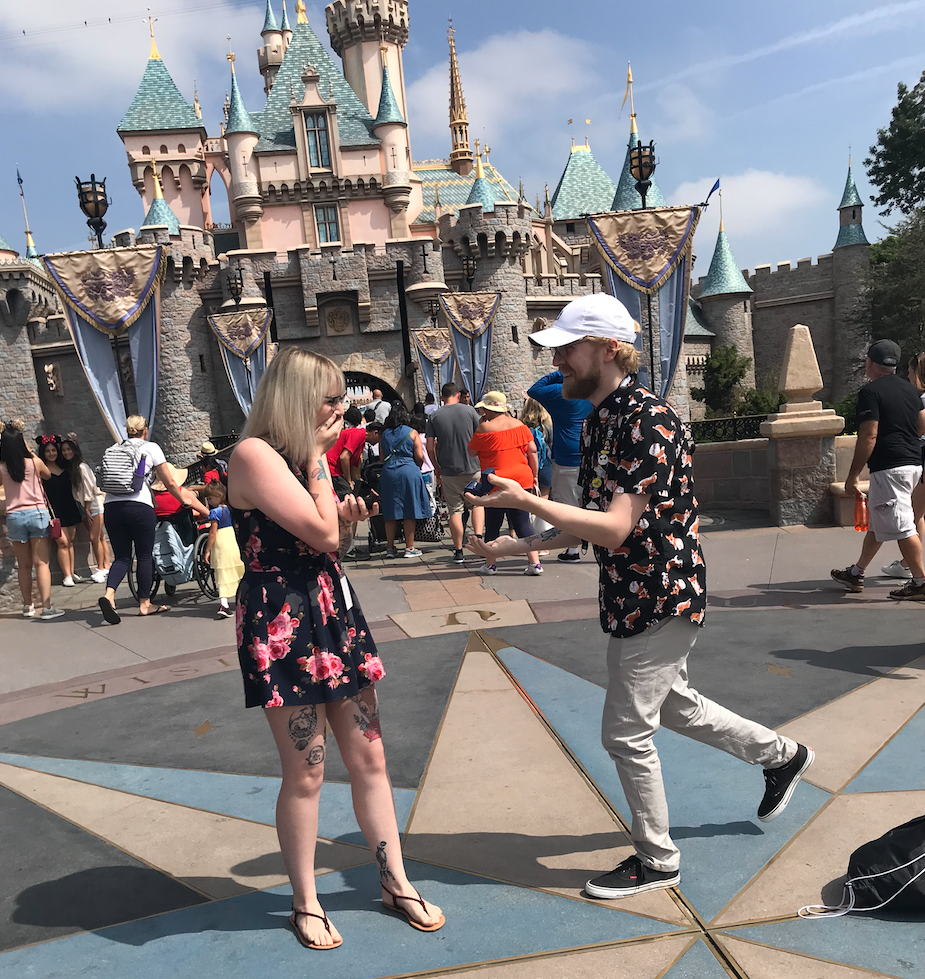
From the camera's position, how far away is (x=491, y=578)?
23.2 feet

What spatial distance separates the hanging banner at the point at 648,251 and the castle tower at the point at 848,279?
34.6 meters

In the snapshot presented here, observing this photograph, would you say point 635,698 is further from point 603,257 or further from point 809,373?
point 603,257

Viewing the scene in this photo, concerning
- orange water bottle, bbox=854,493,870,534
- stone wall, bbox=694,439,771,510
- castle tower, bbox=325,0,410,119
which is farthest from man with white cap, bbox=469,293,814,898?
castle tower, bbox=325,0,410,119

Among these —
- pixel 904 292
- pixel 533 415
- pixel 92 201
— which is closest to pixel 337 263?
pixel 92 201

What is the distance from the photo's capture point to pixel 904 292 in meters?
32.7

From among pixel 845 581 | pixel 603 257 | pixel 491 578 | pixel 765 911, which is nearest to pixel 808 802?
pixel 765 911

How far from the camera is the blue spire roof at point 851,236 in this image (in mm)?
40406

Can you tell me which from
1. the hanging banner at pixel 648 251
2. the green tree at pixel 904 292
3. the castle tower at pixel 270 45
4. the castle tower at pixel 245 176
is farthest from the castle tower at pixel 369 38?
the hanging banner at pixel 648 251

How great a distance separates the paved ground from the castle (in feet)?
76.7

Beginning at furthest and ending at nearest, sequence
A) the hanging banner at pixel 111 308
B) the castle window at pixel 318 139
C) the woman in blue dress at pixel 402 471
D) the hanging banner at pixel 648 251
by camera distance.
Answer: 1. the castle window at pixel 318 139
2. the hanging banner at pixel 111 308
3. the hanging banner at pixel 648 251
4. the woman in blue dress at pixel 402 471

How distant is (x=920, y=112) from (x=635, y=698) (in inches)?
1403

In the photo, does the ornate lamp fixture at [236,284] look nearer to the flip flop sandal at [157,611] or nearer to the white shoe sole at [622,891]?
the flip flop sandal at [157,611]

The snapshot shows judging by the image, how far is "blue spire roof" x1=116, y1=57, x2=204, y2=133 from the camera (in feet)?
139

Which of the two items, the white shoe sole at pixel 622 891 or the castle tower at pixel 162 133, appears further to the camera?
the castle tower at pixel 162 133
